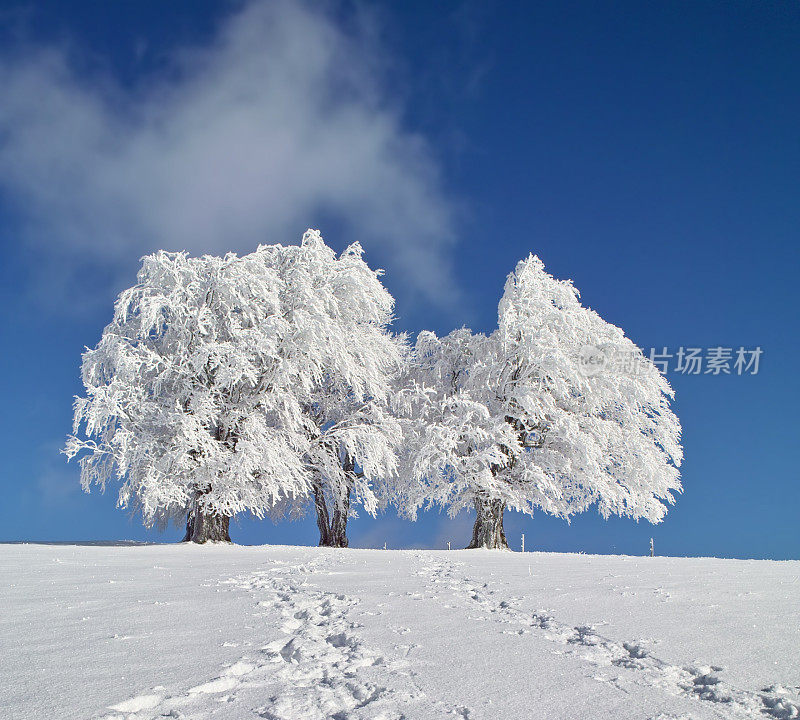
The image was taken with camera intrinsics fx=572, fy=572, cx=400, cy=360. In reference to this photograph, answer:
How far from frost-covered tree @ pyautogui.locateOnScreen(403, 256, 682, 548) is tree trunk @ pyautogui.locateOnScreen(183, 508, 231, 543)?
19.4ft

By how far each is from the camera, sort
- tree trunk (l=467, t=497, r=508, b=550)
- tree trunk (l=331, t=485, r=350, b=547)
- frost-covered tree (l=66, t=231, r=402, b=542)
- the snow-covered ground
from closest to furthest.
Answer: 1. the snow-covered ground
2. frost-covered tree (l=66, t=231, r=402, b=542)
3. tree trunk (l=467, t=497, r=508, b=550)
4. tree trunk (l=331, t=485, r=350, b=547)

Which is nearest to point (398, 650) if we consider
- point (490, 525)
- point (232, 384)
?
point (232, 384)

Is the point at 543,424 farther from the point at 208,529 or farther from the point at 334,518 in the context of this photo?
the point at 208,529

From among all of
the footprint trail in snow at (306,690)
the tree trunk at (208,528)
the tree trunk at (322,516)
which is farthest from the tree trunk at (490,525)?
the footprint trail in snow at (306,690)

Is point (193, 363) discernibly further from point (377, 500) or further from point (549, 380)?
point (549, 380)

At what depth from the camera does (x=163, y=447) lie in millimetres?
16750

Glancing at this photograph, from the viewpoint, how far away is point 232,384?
16844 mm

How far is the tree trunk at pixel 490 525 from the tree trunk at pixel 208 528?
27.2ft

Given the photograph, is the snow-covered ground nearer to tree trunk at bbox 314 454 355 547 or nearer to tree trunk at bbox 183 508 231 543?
tree trunk at bbox 183 508 231 543

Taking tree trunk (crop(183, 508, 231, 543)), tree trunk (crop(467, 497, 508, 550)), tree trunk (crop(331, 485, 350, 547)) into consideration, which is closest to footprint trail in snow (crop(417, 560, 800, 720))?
tree trunk (crop(183, 508, 231, 543))

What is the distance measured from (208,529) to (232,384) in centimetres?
467

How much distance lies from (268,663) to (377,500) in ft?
51.8

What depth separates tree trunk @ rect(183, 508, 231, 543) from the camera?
1752 centimetres

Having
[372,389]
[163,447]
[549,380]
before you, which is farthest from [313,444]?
[549,380]
